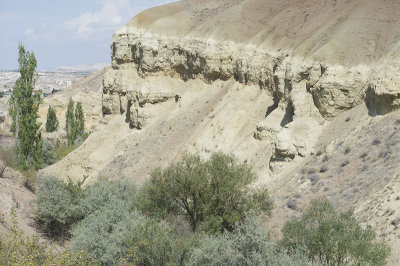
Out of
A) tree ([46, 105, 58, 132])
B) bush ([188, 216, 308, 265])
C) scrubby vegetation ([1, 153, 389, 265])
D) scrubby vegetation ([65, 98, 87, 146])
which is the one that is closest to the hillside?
scrubby vegetation ([1, 153, 389, 265])

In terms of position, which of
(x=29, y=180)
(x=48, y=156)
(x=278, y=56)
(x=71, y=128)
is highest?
(x=278, y=56)

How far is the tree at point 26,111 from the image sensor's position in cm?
3090

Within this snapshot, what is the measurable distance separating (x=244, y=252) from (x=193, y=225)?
5.27 metres

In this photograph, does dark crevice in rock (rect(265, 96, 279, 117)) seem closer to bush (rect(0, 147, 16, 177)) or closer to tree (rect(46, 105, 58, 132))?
bush (rect(0, 147, 16, 177))

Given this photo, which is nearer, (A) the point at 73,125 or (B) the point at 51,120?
(A) the point at 73,125

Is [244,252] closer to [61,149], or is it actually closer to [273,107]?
[273,107]

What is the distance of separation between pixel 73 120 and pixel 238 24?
91.7 ft

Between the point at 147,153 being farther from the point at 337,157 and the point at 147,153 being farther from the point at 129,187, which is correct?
the point at 337,157

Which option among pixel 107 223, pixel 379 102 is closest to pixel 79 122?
pixel 107 223

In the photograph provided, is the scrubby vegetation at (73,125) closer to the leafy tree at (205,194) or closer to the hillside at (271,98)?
the hillside at (271,98)

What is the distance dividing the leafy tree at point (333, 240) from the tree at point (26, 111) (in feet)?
70.7

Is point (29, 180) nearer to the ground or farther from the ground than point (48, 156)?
farther from the ground

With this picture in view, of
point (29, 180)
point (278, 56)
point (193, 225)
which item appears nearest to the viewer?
point (193, 225)

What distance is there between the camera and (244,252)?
14258 millimetres
